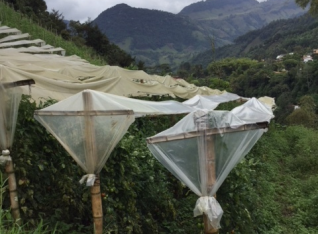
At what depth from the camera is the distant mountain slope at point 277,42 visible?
64.6 meters

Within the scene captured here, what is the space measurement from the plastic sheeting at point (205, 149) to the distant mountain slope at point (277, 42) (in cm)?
4669

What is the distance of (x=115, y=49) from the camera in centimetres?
2945

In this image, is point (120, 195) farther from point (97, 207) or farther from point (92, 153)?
point (92, 153)

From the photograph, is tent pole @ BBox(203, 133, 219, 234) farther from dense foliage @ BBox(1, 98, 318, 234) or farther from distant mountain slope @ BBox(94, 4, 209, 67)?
distant mountain slope @ BBox(94, 4, 209, 67)

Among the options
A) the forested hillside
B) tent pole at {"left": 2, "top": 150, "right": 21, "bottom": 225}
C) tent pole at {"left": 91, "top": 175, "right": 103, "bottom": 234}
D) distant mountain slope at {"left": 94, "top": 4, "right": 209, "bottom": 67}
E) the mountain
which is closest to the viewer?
tent pole at {"left": 2, "top": 150, "right": 21, "bottom": 225}

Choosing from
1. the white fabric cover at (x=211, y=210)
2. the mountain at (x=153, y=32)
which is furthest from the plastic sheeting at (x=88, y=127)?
the mountain at (x=153, y=32)

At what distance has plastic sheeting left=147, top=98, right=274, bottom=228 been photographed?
10.0 ft

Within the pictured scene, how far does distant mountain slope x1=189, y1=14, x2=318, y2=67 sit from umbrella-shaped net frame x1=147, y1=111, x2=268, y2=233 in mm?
46703

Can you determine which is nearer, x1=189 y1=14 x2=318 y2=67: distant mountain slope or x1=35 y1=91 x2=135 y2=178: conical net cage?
x1=35 y1=91 x2=135 y2=178: conical net cage

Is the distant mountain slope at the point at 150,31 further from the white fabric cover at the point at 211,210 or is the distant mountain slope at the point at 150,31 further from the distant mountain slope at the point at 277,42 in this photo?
the white fabric cover at the point at 211,210

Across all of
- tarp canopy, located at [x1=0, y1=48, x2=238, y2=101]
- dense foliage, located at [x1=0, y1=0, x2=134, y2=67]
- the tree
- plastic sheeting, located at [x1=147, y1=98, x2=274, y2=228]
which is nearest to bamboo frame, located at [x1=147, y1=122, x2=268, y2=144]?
plastic sheeting, located at [x1=147, y1=98, x2=274, y2=228]

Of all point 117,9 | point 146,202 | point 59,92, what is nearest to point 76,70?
point 59,92

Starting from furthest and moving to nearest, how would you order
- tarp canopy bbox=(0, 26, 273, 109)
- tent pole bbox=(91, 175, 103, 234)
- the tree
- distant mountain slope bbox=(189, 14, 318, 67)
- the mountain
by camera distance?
the mountain, distant mountain slope bbox=(189, 14, 318, 67), the tree, tarp canopy bbox=(0, 26, 273, 109), tent pole bbox=(91, 175, 103, 234)

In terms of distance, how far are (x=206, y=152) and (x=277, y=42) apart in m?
80.3
